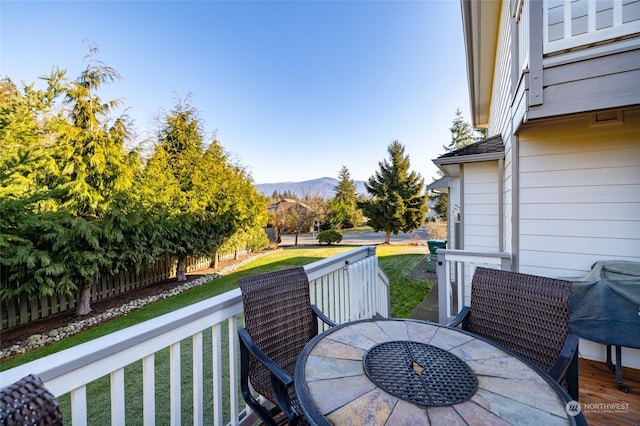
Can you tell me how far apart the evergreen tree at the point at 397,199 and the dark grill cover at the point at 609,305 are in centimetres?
1492

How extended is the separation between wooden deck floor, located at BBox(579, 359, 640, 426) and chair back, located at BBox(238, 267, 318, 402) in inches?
88.4

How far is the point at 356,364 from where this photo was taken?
54.0 inches

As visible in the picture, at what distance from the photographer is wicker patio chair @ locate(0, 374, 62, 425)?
645 millimetres

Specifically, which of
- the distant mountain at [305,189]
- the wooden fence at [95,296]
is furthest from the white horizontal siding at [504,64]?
the distant mountain at [305,189]

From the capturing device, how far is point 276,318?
1.93m

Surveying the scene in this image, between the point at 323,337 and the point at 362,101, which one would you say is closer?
the point at 323,337

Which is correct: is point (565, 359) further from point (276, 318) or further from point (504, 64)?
point (504, 64)

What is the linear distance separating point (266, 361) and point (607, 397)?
2891 mm

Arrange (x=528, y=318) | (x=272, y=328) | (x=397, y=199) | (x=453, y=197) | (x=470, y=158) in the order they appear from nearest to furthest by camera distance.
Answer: (x=528, y=318) → (x=272, y=328) → (x=470, y=158) → (x=453, y=197) → (x=397, y=199)

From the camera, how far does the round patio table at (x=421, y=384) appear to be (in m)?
1.02

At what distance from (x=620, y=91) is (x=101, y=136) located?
25.0 feet

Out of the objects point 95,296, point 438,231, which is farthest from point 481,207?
point 438,231

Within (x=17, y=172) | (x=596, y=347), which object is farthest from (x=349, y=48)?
(x=596, y=347)

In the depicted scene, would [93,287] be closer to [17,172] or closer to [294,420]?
[17,172]
